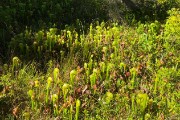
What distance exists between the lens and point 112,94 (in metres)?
5.38

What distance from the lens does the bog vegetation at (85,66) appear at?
528 centimetres

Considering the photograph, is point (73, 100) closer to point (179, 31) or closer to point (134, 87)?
point (134, 87)

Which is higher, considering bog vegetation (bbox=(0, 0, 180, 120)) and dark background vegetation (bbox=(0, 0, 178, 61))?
dark background vegetation (bbox=(0, 0, 178, 61))

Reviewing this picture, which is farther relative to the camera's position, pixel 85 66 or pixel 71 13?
pixel 71 13

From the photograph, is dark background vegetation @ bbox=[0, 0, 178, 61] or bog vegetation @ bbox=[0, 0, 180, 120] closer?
bog vegetation @ bbox=[0, 0, 180, 120]

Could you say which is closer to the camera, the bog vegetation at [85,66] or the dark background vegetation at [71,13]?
the bog vegetation at [85,66]

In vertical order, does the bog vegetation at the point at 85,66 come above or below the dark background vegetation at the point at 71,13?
below

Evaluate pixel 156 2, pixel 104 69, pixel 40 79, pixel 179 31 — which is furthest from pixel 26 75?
pixel 156 2

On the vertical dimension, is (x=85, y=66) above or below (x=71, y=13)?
below

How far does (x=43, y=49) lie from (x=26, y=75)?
93cm

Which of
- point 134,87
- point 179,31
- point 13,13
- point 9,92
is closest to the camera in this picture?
point 9,92

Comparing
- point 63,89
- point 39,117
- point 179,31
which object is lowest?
point 39,117

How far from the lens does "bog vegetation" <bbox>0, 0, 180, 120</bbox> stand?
208 inches

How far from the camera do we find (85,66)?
19.5ft
